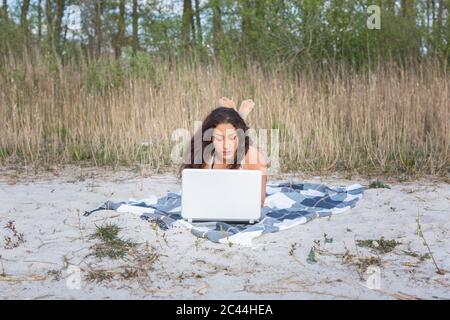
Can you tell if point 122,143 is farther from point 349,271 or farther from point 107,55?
point 349,271

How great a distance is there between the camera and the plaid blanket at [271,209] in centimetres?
271

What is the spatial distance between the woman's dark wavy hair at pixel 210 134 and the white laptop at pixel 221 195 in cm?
44

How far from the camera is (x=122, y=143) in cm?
484

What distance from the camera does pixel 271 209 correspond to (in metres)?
3.26

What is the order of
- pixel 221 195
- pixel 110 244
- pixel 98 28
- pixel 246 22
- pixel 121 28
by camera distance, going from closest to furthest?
1. pixel 110 244
2. pixel 221 195
3. pixel 246 22
4. pixel 98 28
5. pixel 121 28

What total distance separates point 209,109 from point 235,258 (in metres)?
3.07

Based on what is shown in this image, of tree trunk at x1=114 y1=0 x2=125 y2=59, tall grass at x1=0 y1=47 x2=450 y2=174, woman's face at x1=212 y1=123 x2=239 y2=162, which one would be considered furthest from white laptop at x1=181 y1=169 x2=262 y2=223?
tree trunk at x1=114 y1=0 x2=125 y2=59

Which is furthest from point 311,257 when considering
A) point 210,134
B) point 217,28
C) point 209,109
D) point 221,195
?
point 217,28

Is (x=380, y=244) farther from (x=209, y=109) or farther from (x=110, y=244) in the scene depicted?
(x=209, y=109)

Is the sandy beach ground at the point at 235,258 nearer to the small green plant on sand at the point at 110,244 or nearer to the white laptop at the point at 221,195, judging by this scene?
the small green plant on sand at the point at 110,244

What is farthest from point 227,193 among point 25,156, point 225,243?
point 25,156

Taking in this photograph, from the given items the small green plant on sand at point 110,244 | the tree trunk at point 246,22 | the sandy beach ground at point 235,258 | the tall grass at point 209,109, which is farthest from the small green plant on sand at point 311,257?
the tree trunk at point 246,22

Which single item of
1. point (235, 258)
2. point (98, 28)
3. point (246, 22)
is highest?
point (98, 28)

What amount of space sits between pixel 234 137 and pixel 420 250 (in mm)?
1201
